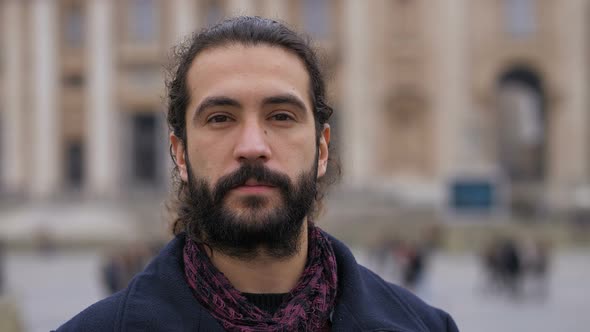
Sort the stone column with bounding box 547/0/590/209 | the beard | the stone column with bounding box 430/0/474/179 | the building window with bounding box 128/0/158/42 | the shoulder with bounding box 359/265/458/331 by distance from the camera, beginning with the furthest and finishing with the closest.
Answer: the building window with bounding box 128/0/158/42 < the stone column with bounding box 430/0/474/179 < the stone column with bounding box 547/0/590/209 < the shoulder with bounding box 359/265/458/331 < the beard

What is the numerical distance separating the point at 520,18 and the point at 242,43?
41984mm

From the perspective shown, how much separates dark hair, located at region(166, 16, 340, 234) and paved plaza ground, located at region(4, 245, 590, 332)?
20.6 feet

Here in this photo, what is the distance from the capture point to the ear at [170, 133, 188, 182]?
2627 mm

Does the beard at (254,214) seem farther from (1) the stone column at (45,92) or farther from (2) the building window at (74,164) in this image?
(2) the building window at (74,164)

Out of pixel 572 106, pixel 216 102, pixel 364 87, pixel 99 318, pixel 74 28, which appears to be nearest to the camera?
pixel 99 318

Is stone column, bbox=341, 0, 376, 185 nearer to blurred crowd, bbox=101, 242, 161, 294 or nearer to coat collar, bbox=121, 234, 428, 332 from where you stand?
blurred crowd, bbox=101, 242, 161, 294

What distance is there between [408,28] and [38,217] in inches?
784

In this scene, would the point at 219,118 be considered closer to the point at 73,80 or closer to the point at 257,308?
the point at 257,308

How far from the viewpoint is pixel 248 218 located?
7.63 ft

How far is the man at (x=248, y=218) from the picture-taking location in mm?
2297

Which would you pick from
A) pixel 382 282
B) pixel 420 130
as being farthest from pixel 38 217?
pixel 382 282

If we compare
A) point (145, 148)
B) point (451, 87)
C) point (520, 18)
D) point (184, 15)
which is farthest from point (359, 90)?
point (145, 148)

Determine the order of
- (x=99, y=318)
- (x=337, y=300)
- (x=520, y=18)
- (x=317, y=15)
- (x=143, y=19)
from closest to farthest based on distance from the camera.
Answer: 1. (x=99, y=318)
2. (x=337, y=300)
3. (x=520, y=18)
4. (x=317, y=15)
5. (x=143, y=19)

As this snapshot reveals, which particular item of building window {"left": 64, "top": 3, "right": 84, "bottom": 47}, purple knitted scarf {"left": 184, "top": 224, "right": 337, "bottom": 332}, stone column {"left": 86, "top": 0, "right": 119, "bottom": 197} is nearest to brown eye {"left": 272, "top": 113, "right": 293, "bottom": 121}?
purple knitted scarf {"left": 184, "top": 224, "right": 337, "bottom": 332}
